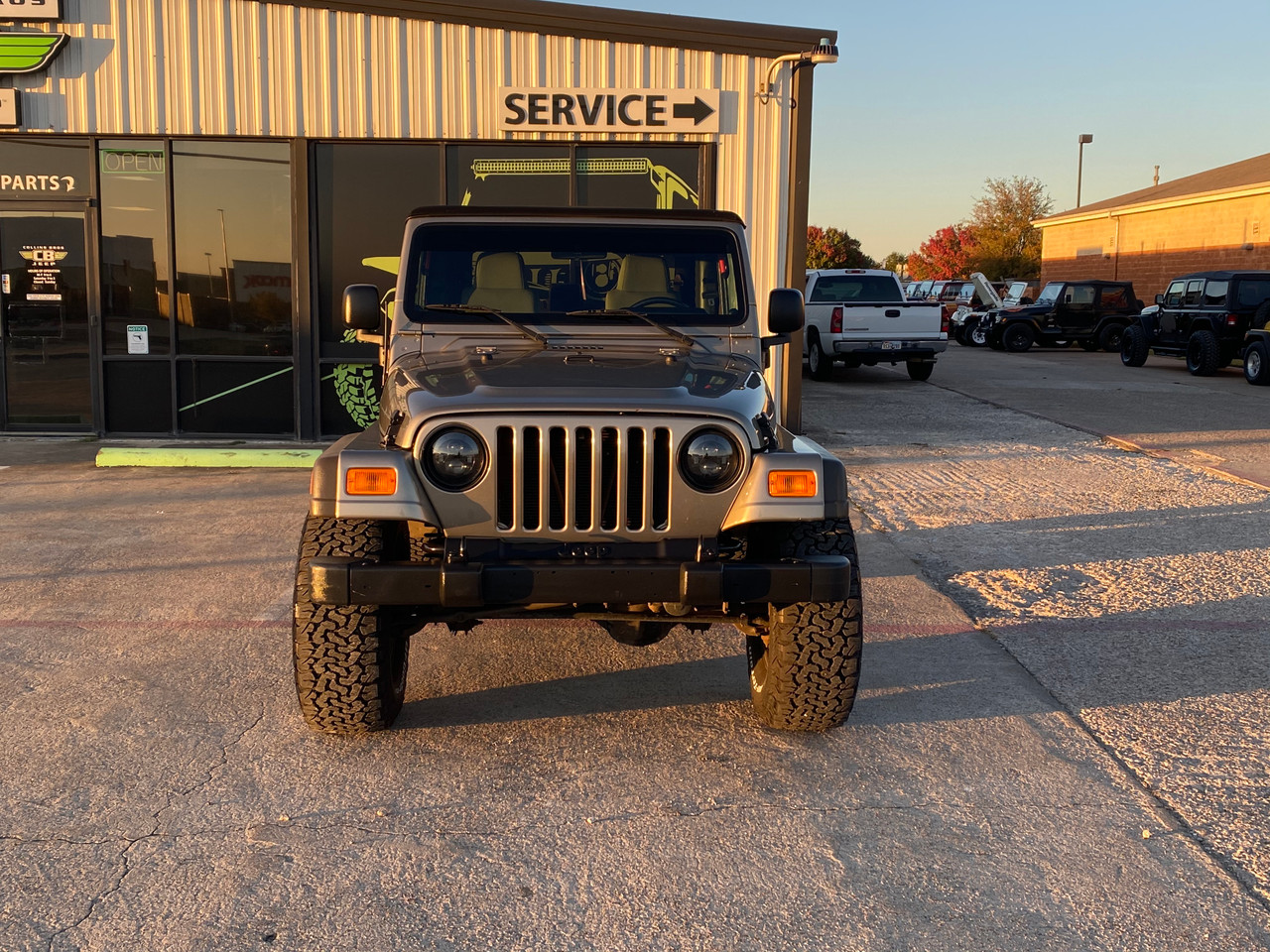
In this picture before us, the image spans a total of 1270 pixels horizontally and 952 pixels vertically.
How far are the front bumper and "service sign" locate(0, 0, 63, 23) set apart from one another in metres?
8.96

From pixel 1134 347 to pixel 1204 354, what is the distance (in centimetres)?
255

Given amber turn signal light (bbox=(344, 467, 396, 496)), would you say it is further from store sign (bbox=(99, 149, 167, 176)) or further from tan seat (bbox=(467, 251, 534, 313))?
store sign (bbox=(99, 149, 167, 176))

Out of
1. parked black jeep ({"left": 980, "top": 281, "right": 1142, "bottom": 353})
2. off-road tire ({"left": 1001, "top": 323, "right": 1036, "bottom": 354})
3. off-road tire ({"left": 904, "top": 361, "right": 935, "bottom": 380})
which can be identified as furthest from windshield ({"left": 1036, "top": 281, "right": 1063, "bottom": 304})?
off-road tire ({"left": 904, "top": 361, "right": 935, "bottom": 380})

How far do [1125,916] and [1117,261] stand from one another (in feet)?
126

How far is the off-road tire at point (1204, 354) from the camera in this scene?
21.2 meters

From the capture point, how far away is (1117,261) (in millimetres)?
37875

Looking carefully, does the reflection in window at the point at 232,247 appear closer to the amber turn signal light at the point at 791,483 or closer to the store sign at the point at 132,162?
the store sign at the point at 132,162

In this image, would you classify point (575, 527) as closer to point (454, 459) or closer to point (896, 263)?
point (454, 459)

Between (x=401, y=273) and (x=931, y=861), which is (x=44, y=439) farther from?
(x=931, y=861)

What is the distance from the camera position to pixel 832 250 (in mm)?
62531

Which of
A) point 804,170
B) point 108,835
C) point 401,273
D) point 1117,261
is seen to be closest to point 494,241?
point 401,273

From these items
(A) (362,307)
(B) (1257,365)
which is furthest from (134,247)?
(B) (1257,365)

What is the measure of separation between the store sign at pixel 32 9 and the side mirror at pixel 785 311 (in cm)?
838

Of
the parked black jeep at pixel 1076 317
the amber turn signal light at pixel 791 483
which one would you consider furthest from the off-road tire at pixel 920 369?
the amber turn signal light at pixel 791 483
